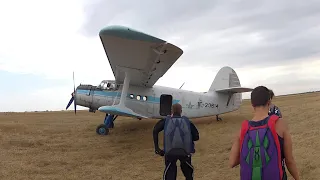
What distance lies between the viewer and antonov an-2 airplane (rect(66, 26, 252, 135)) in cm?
1091

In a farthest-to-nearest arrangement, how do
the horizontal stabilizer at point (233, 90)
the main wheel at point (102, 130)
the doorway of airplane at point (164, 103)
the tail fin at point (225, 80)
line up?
the tail fin at point (225, 80) → the horizontal stabilizer at point (233, 90) → the doorway of airplane at point (164, 103) → the main wheel at point (102, 130)

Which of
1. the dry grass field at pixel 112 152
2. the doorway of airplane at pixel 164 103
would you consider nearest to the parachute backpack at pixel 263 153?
the dry grass field at pixel 112 152

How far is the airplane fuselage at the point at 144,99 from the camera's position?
602 inches

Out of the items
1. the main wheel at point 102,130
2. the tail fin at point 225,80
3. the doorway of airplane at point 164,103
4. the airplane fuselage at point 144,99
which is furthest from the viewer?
the tail fin at point 225,80

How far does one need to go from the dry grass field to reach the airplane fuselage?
36.4 inches

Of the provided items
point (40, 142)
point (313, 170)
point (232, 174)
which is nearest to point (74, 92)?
point (40, 142)

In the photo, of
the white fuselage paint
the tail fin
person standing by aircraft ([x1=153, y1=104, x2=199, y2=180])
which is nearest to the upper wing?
the white fuselage paint

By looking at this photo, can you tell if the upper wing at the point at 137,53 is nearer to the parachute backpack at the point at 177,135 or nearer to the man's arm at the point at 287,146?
the parachute backpack at the point at 177,135

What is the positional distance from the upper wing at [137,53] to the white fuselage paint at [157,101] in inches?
33.8

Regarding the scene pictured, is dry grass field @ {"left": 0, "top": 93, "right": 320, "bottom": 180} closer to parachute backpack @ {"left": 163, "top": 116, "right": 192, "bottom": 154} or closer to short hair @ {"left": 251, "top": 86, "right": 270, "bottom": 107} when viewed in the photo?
parachute backpack @ {"left": 163, "top": 116, "right": 192, "bottom": 154}

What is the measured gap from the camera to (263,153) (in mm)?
3127

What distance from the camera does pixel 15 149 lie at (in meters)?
11.4

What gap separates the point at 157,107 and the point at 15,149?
21.2ft

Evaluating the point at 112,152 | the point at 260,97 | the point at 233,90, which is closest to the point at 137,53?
the point at 112,152
